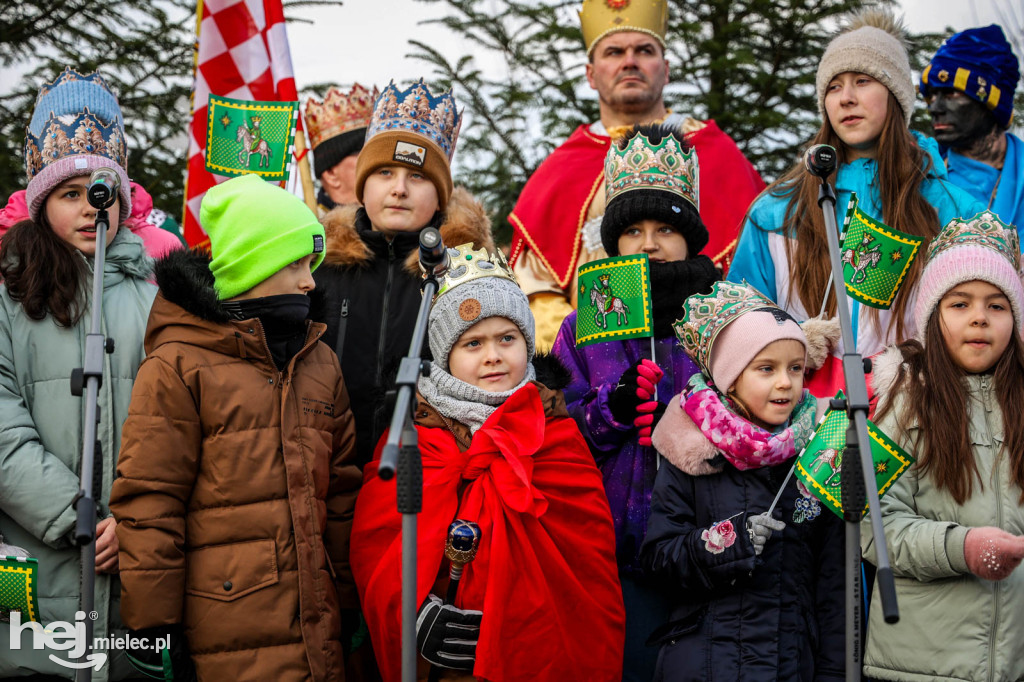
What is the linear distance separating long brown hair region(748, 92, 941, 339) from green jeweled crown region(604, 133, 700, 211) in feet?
1.83

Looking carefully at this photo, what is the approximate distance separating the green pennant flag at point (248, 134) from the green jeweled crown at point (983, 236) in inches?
128

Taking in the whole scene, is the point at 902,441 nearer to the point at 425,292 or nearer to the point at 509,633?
the point at 509,633

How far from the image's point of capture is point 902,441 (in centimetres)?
405

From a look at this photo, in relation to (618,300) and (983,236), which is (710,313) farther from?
(983,236)

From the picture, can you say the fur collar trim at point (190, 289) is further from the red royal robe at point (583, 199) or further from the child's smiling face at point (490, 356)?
the red royal robe at point (583, 199)

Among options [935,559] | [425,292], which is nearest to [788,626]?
[935,559]

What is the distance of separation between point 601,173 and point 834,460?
134 inches

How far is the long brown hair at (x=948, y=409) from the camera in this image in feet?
12.8

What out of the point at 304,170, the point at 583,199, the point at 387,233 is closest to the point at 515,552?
the point at 387,233

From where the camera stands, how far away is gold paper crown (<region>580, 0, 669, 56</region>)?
6.65 meters

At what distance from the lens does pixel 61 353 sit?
4199 millimetres

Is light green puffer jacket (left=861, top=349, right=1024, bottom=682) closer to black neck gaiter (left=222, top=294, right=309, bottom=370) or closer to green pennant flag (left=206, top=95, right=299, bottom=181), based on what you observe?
black neck gaiter (left=222, top=294, right=309, bottom=370)

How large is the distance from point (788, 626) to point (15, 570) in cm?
275

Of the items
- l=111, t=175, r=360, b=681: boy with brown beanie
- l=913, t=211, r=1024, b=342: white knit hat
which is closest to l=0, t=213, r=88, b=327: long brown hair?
l=111, t=175, r=360, b=681: boy with brown beanie
